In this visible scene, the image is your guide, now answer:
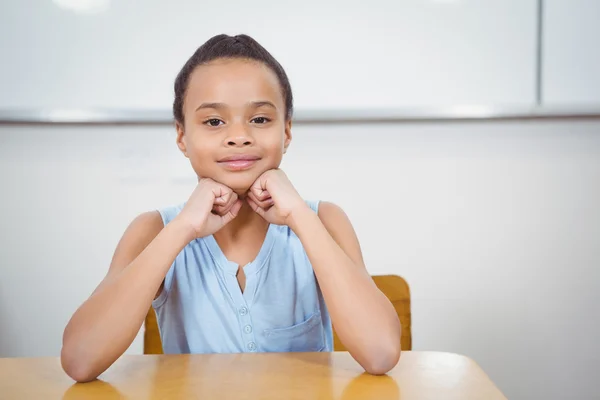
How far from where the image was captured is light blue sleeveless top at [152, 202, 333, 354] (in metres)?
1.12

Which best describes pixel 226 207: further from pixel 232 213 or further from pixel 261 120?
pixel 261 120

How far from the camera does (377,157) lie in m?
2.00

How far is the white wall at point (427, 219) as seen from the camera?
1995mm

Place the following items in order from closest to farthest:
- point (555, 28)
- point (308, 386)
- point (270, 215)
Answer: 1. point (308, 386)
2. point (270, 215)
3. point (555, 28)

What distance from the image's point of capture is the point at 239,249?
3.93 feet

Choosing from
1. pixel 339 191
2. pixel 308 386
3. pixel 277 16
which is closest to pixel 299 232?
pixel 308 386

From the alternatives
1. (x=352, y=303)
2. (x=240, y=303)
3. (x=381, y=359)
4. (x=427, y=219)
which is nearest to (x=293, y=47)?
(x=427, y=219)

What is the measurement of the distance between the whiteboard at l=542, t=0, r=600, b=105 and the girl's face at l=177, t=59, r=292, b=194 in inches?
48.3

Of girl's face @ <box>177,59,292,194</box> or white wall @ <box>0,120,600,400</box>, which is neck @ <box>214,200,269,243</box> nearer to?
girl's face @ <box>177,59,292,194</box>

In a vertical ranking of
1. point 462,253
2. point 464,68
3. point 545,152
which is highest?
point 464,68

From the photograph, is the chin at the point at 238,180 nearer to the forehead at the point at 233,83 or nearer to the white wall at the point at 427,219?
the forehead at the point at 233,83

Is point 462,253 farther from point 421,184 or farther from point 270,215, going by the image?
point 270,215

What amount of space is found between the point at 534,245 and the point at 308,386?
5.08ft

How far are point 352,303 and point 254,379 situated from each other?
0.74 ft
